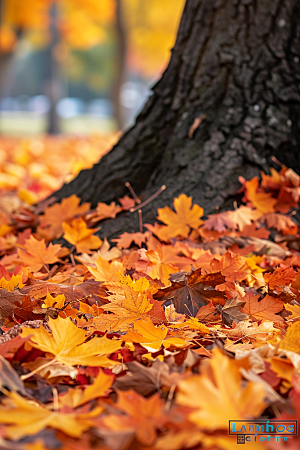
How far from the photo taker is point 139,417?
22.9 inches

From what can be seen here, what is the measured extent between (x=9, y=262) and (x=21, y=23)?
10.9m

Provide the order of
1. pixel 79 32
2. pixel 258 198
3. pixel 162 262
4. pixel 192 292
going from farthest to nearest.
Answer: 1. pixel 79 32
2. pixel 258 198
3. pixel 162 262
4. pixel 192 292

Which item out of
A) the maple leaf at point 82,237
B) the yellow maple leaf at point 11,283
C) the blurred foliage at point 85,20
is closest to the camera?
the yellow maple leaf at point 11,283

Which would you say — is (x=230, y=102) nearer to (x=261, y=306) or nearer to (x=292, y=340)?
(x=261, y=306)

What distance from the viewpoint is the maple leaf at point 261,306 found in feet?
3.22

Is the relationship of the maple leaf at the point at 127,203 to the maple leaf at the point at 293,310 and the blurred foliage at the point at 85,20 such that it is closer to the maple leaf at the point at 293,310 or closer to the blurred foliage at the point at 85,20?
the maple leaf at the point at 293,310

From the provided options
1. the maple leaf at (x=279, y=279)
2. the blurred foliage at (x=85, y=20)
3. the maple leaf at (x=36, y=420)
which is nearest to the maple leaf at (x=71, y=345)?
the maple leaf at (x=36, y=420)

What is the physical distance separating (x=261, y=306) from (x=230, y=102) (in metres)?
0.96

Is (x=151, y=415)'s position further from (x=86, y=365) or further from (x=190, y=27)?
(x=190, y=27)

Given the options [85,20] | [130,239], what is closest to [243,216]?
[130,239]

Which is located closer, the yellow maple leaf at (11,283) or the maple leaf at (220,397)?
the maple leaf at (220,397)

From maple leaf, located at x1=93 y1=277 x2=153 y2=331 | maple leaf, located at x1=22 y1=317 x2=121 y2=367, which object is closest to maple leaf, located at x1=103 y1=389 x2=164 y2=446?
maple leaf, located at x1=22 y1=317 x2=121 y2=367

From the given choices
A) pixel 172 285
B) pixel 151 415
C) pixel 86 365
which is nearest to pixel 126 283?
pixel 172 285

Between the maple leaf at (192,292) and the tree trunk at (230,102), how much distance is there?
0.57 meters
